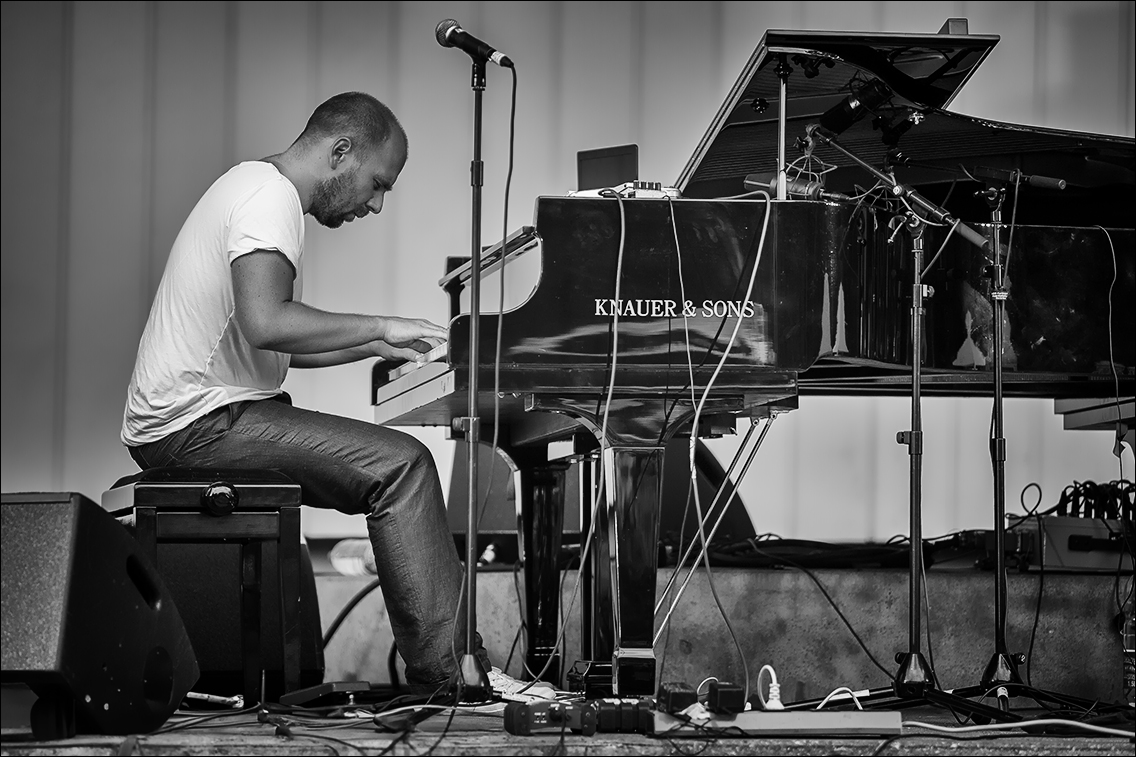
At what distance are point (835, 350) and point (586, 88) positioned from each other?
3.27 m

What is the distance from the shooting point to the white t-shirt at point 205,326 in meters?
2.65

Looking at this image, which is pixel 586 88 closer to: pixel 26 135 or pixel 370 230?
pixel 370 230

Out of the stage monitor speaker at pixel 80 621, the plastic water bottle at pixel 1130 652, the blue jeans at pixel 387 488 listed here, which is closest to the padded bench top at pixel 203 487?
the blue jeans at pixel 387 488

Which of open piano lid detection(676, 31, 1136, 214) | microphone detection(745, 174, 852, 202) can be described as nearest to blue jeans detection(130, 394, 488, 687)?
microphone detection(745, 174, 852, 202)

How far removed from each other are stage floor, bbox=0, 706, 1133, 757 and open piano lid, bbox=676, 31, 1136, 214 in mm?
1420

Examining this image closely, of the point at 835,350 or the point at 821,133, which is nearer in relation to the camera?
the point at 835,350

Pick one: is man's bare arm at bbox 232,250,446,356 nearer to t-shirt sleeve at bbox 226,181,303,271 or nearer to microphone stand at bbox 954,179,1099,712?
t-shirt sleeve at bbox 226,181,303,271

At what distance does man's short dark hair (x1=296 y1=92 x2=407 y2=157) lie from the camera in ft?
9.28

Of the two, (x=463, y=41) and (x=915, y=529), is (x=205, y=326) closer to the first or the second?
(x=463, y=41)

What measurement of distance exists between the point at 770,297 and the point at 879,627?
1476 millimetres

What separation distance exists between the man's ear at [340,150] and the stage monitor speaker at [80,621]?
1.07 meters

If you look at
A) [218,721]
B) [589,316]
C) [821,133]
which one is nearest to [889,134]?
[821,133]

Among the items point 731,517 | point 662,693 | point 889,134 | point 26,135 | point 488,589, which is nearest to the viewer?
point 662,693

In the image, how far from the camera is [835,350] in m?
2.62
